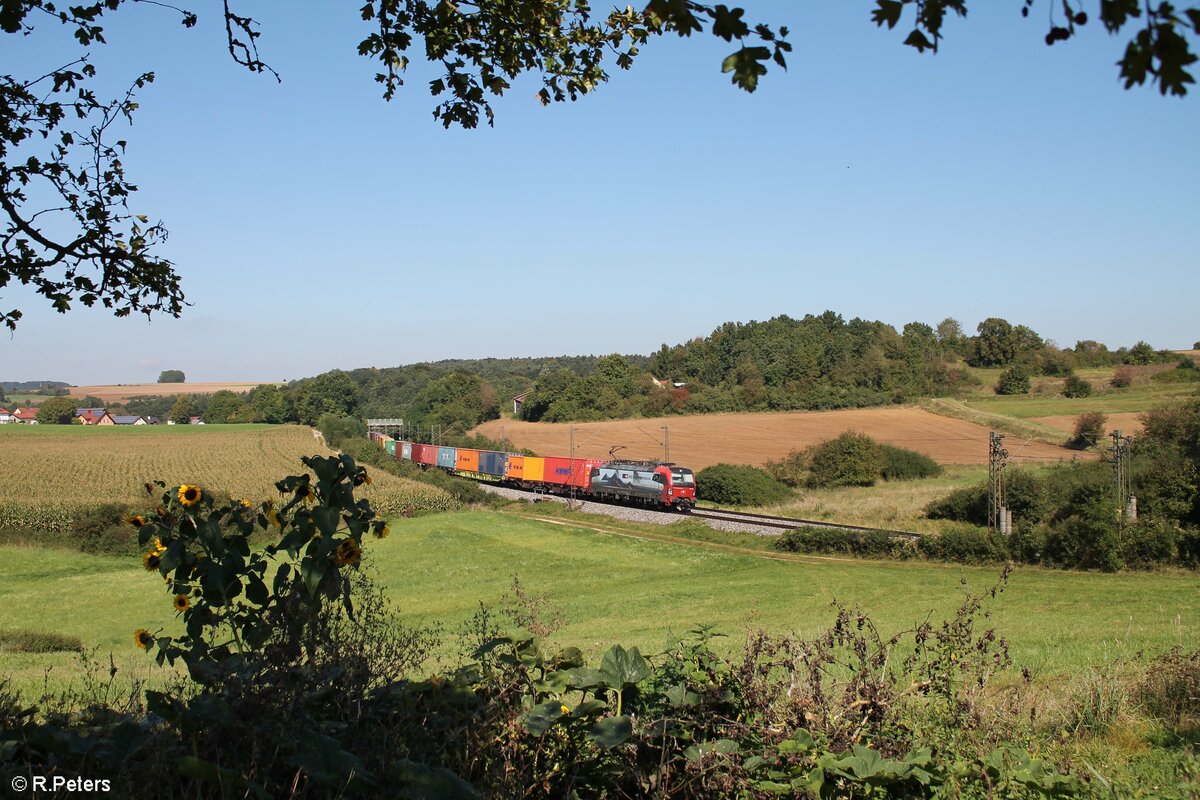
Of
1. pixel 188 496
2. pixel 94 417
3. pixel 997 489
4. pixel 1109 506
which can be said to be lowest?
pixel 997 489

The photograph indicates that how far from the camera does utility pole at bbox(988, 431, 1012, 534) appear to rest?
31516 mm

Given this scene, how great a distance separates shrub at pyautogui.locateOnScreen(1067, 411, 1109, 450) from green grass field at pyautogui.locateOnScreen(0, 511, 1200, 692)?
25463 mm

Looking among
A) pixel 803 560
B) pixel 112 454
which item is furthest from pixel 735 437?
pixel 112 454

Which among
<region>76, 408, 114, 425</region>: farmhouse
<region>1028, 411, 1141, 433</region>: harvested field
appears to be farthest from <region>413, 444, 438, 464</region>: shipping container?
<region>76, 408, 114, 425</region>: farmhouse

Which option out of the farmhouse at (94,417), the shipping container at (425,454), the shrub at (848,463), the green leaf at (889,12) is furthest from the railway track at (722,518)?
the farmhouse at (94,417)

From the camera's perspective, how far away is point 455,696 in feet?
11.0

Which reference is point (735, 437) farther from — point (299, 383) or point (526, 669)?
point (299, 383)

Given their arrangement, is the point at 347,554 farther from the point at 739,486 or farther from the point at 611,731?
the point at 739,486

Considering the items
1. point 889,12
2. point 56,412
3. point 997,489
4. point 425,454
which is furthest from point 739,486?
point 56,412

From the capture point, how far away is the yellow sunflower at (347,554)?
140 inches

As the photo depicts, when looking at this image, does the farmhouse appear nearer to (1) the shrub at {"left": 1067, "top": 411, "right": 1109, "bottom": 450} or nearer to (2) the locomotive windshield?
Answer: (2) the locomotive windshield

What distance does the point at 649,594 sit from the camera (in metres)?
21.8

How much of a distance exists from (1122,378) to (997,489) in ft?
123

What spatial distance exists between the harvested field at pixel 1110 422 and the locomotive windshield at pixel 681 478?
20.7m
